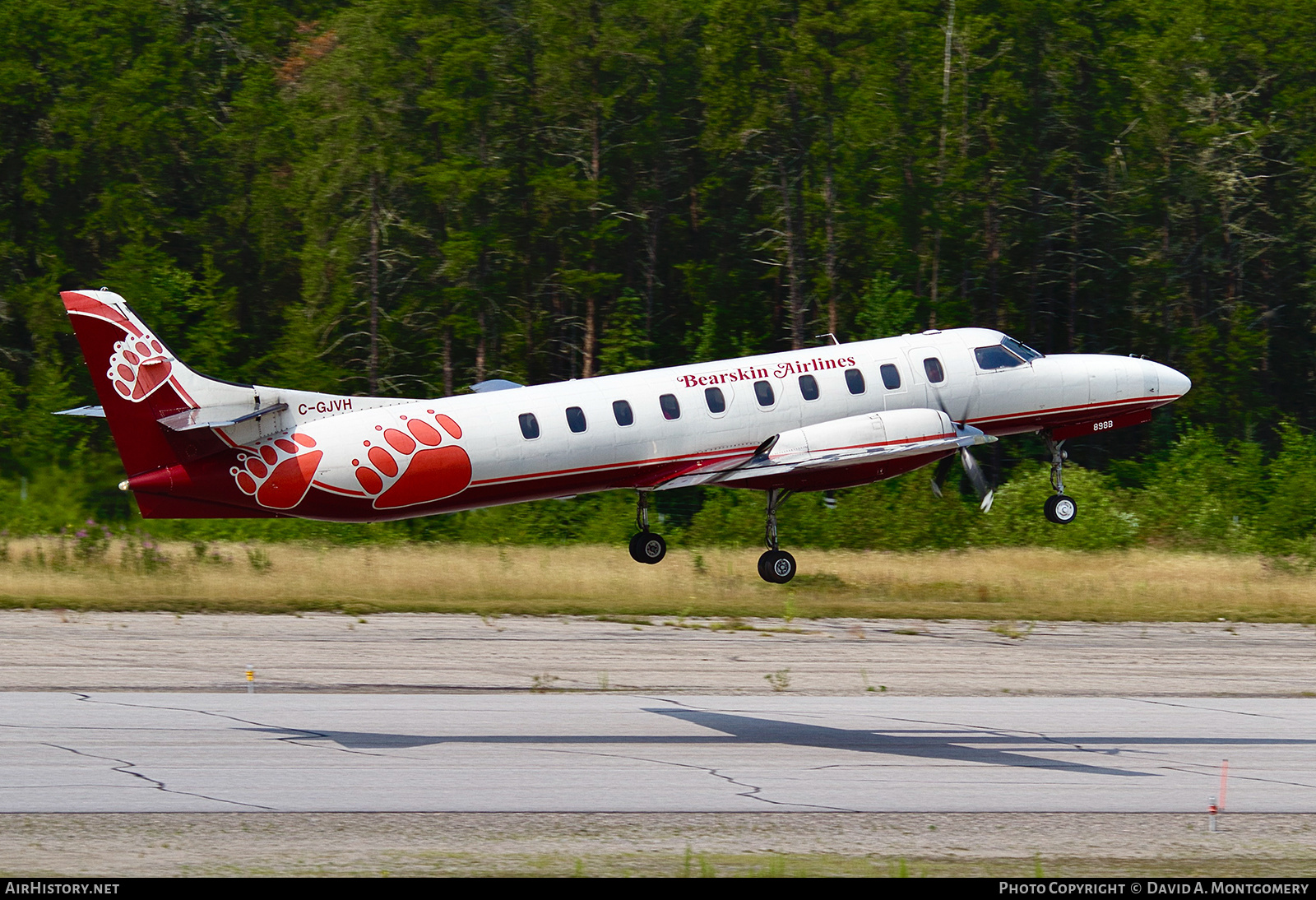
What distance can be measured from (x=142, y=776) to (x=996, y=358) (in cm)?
1986

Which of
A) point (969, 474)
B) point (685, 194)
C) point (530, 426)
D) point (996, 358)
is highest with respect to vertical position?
point (685, 194)

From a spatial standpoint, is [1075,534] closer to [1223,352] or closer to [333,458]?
[1223,352]

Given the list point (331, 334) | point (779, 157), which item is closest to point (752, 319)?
point (779, 157)

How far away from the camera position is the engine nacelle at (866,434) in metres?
28.0

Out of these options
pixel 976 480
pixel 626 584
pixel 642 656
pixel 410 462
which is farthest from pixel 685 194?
pixel 642 656

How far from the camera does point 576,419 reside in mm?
27312

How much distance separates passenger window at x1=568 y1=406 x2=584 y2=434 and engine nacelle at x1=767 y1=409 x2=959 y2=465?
3686mm

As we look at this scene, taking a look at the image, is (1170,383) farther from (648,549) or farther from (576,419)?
(576,419)

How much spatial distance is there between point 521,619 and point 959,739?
496 inches

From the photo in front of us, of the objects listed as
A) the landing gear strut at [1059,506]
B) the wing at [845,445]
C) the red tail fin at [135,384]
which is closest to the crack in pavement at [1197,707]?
the wing at [845,445]

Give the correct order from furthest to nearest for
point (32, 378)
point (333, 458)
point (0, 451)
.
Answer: point (32, 378), point (0, 451), point (333, 458)

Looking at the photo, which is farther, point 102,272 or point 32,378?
point 102,272

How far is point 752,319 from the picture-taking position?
54.8m

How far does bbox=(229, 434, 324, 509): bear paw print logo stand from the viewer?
26.3 m
